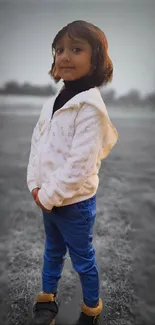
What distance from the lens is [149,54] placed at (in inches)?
56.8

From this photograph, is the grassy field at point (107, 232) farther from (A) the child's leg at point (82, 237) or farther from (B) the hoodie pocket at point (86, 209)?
(B) the hoodie pocket at point (86, 209)

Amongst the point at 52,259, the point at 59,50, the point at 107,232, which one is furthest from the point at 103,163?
the point at 59,50

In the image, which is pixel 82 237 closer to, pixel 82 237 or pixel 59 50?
pixel 82 237

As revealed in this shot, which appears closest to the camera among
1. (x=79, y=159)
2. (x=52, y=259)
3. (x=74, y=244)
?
(x=79, y=159)

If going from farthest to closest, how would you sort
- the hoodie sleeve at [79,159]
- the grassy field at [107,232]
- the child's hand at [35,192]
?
the grassy field at [107,232]
the child's hand at [35,192]
the hoodie sleeve at [79,159]

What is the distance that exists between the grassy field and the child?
0.36 feet

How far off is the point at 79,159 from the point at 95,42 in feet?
1.00

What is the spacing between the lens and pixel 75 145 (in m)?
0.87

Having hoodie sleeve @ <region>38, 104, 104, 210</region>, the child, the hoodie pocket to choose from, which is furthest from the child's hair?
the hoodie pocket

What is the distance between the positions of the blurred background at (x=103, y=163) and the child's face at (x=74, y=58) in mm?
462

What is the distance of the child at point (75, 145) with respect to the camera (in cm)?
87

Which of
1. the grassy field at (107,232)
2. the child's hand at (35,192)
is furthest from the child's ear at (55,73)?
the grassy field at (107,232)

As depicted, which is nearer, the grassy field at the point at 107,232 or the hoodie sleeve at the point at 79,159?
the hoodie sleeve at the point at 79,159

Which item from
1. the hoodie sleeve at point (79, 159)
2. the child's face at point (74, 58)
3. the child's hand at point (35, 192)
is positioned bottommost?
the child's hand at point (35, 192)
